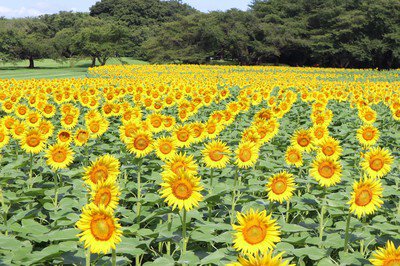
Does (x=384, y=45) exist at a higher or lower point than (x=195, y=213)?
higher

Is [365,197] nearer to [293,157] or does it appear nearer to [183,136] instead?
[293,157]

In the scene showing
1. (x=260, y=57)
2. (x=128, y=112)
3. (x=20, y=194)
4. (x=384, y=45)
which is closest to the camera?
(x=20, y=194)

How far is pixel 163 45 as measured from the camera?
200 ft

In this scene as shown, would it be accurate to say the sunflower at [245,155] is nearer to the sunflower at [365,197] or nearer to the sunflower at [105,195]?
the sunflower at [365,197]

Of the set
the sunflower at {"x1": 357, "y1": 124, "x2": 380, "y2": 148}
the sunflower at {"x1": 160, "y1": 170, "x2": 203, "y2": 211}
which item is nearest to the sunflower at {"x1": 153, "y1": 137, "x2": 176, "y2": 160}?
the sunflower at {"x1": 160, "y1": 170, "x2": 203, "y2": 211}

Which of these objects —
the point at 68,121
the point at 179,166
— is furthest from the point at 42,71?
the point at 179,166

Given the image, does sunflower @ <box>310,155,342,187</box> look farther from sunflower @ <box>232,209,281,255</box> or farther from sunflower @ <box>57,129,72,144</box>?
sunflower @ <box>57,129,72,144</box>

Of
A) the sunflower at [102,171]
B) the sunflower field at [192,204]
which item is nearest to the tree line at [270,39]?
the sunflower field at [192,204]

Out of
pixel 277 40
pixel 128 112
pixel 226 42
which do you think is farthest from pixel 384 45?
pixel 128 112

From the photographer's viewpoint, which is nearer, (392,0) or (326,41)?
(392,0)

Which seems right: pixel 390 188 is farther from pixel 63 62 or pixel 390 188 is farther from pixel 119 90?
pixel 63 62

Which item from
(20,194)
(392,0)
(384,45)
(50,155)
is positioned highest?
(392,0)

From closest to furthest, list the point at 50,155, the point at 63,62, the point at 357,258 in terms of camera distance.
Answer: the point at 357,258 → the point at 50,155 → the point at 63,62

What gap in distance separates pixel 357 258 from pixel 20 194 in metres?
3.79
